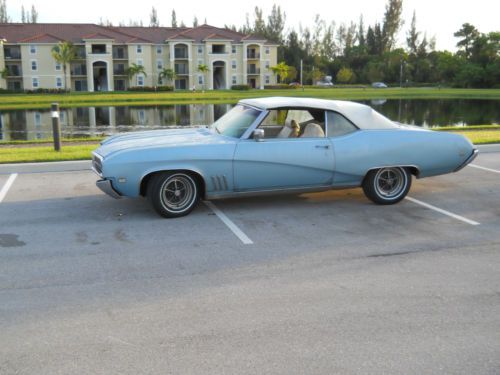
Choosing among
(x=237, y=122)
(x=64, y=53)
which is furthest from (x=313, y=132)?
(x=64, y=53)

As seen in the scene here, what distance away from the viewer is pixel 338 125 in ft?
25.7

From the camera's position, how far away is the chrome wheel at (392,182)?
26.3 ft

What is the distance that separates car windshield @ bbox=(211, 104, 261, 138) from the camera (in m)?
7.55

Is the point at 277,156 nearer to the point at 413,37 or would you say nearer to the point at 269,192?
the point at 269,192

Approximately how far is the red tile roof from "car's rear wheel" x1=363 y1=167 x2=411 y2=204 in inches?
2799

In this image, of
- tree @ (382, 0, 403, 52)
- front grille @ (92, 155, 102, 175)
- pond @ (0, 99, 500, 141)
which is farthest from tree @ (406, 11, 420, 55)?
front grille @ (92, 155, 102, 175)

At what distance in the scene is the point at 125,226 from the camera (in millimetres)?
6836

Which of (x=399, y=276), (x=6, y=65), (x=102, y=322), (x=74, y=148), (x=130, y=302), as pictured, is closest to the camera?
(x=102, y=322)

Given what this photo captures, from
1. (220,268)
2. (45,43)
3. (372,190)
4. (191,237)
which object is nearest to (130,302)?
(220,268)

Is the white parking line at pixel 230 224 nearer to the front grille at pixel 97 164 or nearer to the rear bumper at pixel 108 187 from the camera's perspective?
the rear bumper at pixel 108 187

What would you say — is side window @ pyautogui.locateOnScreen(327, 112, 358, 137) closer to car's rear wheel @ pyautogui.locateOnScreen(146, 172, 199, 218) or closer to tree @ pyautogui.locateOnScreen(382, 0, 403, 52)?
car's rear wheel @ pyautogui.locateOnScreen(146, 172, 199, 218)

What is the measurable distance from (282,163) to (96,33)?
7231 centimetres

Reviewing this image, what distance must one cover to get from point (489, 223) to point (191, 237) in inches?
148

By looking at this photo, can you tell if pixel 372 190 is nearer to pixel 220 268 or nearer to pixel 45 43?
pixel 220 268
